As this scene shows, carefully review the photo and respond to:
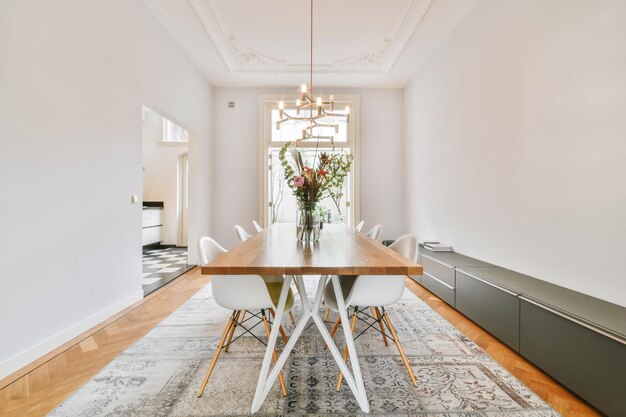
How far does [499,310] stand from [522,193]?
3.49 ft

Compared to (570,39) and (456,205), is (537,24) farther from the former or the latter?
(456,205)

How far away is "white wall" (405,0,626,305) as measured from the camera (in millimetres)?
1843

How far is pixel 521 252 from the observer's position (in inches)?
102

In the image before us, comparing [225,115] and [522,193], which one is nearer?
[522,193]

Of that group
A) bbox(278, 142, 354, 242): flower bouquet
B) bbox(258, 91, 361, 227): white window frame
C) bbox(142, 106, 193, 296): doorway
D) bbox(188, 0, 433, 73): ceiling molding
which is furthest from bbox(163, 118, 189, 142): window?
bbox(278, 142, 354, 242): flower bouquet

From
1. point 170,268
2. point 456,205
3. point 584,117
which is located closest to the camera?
point 584,117

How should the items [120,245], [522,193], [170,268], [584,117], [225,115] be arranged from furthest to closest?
[225,115], [170,268], [120,245], [522,193], [584,117]

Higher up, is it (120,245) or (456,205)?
(456,205)

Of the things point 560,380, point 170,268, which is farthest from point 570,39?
point 170,268

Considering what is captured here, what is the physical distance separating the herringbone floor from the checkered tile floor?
0.86 meters

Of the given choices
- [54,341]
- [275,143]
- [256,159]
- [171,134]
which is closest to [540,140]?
[54,341]

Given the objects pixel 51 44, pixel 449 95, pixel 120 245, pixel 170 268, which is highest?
pixel 449 95

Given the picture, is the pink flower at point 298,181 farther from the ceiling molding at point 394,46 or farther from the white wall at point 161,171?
the white wall at point 161,171

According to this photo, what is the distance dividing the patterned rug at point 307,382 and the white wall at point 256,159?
3.36 metres
